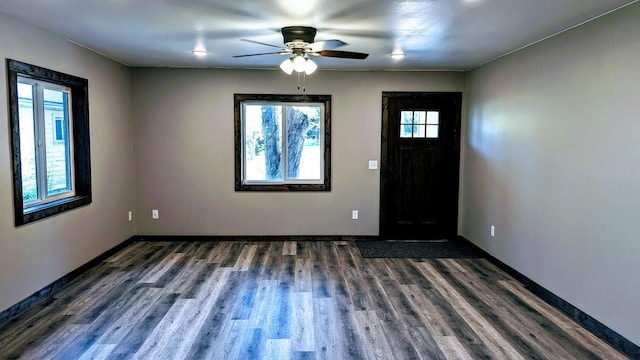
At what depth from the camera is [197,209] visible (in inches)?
232

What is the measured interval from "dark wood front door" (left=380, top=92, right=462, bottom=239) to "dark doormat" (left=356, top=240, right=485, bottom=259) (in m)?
0.26

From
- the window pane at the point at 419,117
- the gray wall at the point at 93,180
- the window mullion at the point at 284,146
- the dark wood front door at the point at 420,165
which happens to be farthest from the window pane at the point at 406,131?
the gray wall at the point at 93,180

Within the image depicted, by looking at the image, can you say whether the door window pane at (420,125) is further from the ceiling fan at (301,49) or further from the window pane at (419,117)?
the ceiling fan at (301,49)

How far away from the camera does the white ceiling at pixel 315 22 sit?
2.94 metres

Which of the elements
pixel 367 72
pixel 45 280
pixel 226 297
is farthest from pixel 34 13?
pixel 367 72

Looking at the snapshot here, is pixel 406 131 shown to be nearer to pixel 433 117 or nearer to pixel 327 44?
pixel 433 117

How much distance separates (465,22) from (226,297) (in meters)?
3.18

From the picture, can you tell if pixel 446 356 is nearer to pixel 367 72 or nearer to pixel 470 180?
pixel 470 180

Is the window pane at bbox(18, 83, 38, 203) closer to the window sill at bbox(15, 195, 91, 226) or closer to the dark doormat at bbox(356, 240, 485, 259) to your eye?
the window sill at bbox(15, 195, 91, 226)

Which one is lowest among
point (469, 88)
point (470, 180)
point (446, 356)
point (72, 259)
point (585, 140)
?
point (446, 356)

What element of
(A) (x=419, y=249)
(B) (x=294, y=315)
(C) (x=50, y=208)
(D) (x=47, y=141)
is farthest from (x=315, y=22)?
(A) (x=419, y=249)

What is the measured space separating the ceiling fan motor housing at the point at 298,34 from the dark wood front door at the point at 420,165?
2.51m

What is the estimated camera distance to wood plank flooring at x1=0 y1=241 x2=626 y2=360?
291cm

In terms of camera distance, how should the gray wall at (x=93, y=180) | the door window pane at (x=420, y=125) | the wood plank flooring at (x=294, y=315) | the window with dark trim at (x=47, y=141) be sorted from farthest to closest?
the door window pane at (x=420, y=125)
the window with dark trim at (x=47, y=141)
the gray wall at (x=93, y=180)
the wood plank flooring at (x=294, y=315)
